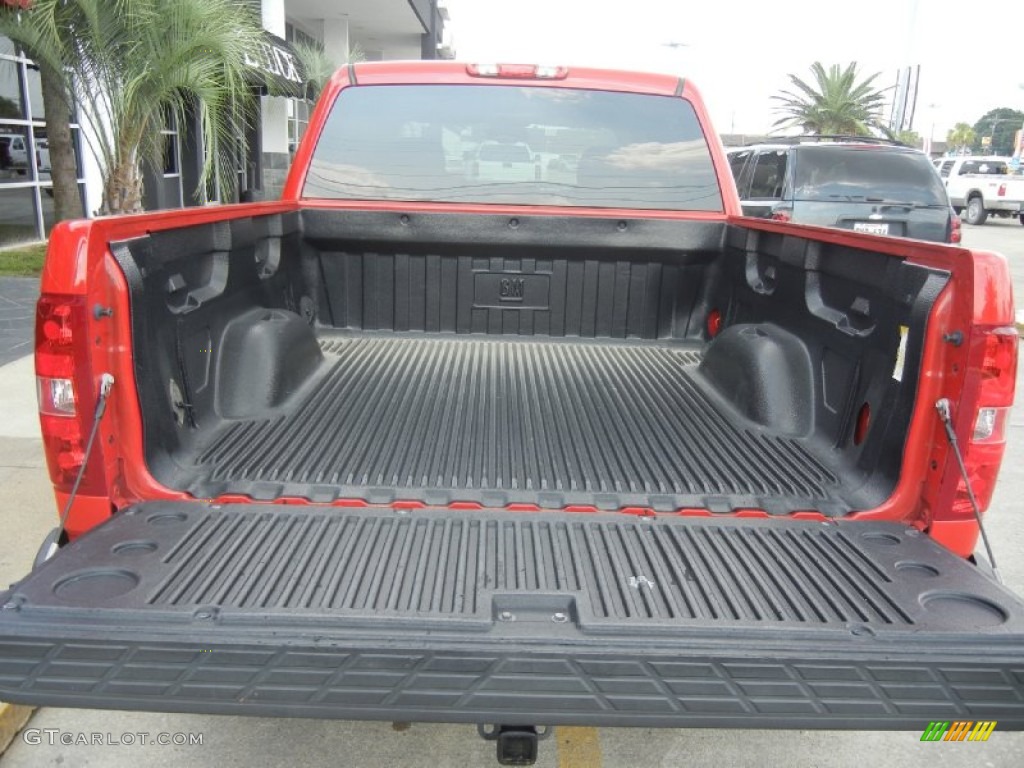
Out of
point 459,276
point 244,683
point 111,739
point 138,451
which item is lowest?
point 111,739

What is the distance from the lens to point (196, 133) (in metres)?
16.2

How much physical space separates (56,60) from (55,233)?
744cm

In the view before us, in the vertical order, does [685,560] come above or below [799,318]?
below

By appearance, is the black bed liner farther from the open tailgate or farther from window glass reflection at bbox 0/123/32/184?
window glass reflection at bbox 0/123/32/184

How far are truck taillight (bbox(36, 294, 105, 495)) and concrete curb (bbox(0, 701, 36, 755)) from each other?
3.20 ft

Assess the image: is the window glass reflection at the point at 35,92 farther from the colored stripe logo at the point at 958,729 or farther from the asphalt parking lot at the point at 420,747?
the colored stripe logo at the point at 958,729

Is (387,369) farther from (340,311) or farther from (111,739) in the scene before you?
(111,739)

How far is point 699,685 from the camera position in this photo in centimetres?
170

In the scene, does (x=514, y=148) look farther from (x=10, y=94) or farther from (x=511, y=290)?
(x=10, y=94)

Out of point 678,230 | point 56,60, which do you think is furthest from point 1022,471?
point 56,60

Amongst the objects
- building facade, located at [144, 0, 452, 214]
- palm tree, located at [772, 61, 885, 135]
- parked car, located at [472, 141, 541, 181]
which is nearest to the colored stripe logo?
parked car, located at [472, 141, 541, 181]

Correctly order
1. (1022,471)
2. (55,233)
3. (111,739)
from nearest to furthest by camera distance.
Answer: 1. (55,233)
2. (111,739)
3. (1022,471)

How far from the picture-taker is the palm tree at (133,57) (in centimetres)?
810

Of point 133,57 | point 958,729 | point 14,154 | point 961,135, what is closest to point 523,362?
point 958,729
